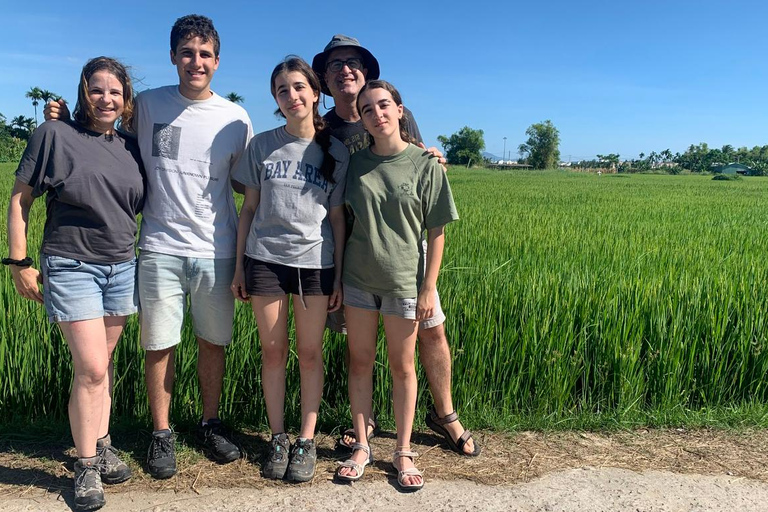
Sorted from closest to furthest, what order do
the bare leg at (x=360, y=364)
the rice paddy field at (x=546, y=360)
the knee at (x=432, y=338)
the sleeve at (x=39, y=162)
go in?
the sleeve at (x=39, y=162) < the bare leg at (x=360, y=364) < the knee at (x=432, y=338) < the rice paddy field at (x=546, y=360)

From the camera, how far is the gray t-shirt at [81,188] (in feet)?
6.89

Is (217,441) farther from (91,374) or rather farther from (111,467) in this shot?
(91,374)

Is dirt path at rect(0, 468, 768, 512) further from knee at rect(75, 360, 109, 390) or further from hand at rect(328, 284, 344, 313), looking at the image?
hand at rect(328, 284, 344, 313)

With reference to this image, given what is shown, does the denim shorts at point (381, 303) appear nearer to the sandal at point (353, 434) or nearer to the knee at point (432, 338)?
the knee at point (432, 338)

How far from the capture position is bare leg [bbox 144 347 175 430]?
2.45m

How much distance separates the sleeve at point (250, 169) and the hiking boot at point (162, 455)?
3.83ft

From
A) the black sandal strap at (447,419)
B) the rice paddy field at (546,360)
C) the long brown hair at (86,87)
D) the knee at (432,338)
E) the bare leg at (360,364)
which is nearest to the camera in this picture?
the long brown hair at (86,87)

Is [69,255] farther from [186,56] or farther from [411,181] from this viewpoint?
[411,181]

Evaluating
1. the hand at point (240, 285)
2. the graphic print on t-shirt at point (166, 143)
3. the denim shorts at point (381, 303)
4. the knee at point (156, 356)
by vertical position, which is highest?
the graphic print on t-shirt at point (166, 143)

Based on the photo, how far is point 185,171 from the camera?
7.69ft

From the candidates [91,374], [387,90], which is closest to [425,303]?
[387,90]

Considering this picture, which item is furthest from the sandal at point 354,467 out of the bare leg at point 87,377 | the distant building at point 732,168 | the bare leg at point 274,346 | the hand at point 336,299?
the distant building at point 732,168

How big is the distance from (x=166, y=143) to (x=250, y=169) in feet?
1.23

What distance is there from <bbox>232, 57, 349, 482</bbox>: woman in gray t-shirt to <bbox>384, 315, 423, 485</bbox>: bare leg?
0.93 ft
